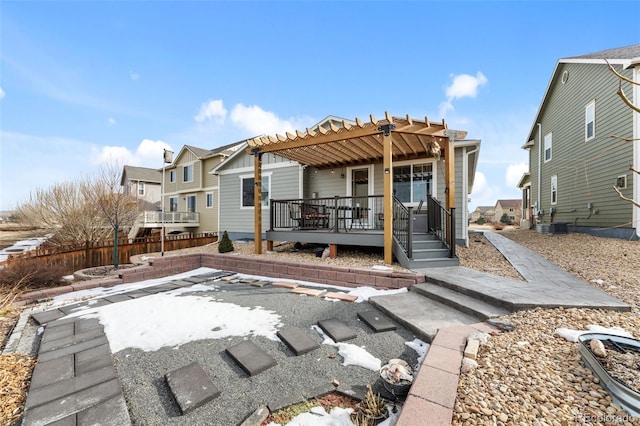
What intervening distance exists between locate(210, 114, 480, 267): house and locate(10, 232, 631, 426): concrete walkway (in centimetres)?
188

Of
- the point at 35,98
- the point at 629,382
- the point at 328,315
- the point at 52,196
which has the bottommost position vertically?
the point at 328,315

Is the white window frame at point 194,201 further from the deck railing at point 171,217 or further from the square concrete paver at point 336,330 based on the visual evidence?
the square concrete paver at point 336,330

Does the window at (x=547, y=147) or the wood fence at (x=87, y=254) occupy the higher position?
the window at (x=547, y=147)

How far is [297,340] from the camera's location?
2.93m

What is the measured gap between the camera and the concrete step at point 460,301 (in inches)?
129

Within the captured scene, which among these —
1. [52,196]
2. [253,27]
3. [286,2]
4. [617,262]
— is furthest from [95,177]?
[617,262]

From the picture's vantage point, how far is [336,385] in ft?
7.24

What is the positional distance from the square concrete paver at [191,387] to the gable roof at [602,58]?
1086 cm

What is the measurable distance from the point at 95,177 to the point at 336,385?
12.6m

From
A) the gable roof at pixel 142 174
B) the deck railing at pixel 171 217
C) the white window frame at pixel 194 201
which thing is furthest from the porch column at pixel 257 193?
the gable roof at pixel 142 174

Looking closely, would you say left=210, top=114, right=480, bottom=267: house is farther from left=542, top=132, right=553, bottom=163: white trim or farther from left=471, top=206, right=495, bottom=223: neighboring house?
left=471, top=206, right=495, bottom=223: neighboring house

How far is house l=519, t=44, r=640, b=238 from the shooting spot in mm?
8156

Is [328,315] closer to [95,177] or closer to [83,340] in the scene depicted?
[83,340]

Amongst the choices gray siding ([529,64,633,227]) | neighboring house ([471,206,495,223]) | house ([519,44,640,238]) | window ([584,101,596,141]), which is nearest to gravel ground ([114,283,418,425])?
house ([519,44,640,238])
